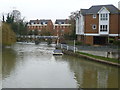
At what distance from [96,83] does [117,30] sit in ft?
73.0

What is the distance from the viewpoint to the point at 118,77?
1777cm

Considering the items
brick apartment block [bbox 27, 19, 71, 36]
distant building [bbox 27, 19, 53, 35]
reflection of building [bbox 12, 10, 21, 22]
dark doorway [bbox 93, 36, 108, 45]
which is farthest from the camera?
distant building [bbox 27, 19, 53, 35]

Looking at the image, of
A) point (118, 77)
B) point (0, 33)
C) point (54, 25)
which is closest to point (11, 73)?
point (118, 77)

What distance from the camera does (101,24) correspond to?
120ft

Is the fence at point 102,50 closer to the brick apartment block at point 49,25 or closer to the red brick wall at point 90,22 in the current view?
the red brick wall at point 90,22

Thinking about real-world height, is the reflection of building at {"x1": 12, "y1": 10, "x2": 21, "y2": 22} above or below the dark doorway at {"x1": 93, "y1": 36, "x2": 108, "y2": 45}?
above

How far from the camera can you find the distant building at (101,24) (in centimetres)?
3628

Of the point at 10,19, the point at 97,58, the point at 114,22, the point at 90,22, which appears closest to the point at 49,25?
the point at 10,19

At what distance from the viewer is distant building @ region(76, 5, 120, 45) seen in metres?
36.3

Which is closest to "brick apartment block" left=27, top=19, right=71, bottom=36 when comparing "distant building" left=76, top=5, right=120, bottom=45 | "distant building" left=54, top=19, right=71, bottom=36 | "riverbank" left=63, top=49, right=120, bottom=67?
"distant building" left=54, top=19, right=71, bottom=36

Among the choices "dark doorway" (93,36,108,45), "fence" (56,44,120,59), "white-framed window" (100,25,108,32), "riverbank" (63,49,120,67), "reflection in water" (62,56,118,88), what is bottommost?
"reflection in water" (62,56,118,88)

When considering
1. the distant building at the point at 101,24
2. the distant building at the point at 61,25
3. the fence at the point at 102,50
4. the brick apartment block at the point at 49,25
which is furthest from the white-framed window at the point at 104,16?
the brick apartment block at the point at 49,25

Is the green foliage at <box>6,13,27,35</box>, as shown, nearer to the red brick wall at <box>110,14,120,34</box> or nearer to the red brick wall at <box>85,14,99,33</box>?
the red brick wall at <box>85,14,99,33</box>

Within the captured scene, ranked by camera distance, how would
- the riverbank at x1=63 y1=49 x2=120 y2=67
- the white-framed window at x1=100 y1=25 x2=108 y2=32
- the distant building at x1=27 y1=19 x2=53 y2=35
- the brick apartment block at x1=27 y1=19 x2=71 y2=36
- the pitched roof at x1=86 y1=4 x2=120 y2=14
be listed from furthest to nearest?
the distant building at x1=27 y1=19 x2=53 y2=35 → the brick apartment block at x1=27 y1=19 x2=71 y2=36 → the white-framed window at x1=100 y1=25 x2=108 y2=32 → the pitched roof at x1=86 y1=4 x2=120 y2=14 → the riverbank at x1=63 y1=49 x2=120 y2=67
